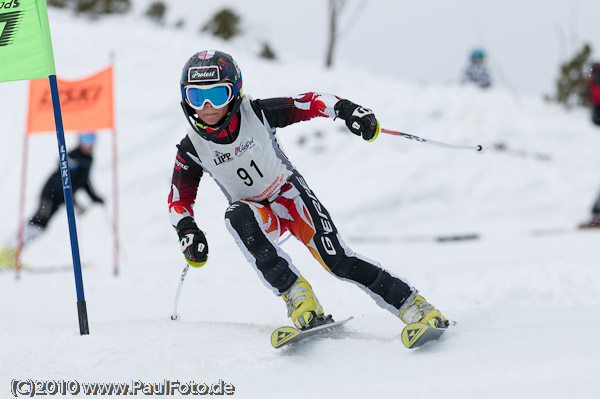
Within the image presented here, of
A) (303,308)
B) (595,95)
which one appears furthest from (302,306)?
(595,95)

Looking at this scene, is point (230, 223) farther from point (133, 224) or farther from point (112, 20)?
point (112, 20)

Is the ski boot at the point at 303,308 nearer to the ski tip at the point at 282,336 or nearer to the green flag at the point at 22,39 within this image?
the ski tip at the point at 282,336

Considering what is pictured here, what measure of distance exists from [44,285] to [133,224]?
4809 millimetres

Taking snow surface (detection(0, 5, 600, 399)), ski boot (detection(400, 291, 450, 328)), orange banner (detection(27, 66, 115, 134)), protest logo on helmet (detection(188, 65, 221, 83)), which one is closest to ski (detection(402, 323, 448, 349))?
snow surface (detection(0, 5, 600, 399))

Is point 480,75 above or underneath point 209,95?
underneath

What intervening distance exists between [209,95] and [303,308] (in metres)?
1.36

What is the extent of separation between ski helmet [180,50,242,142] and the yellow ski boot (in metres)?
0.99

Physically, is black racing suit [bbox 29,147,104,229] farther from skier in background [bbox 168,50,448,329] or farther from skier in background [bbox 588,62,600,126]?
skier in background [bbox 588,62,600,126]

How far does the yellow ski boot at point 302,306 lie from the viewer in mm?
3570

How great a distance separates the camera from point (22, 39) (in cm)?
373

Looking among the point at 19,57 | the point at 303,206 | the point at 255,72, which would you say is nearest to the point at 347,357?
the point at 303,206

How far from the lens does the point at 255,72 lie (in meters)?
16.8

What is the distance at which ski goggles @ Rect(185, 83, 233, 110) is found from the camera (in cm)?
346

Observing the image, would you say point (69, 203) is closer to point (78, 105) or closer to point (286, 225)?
point (286, 225)
